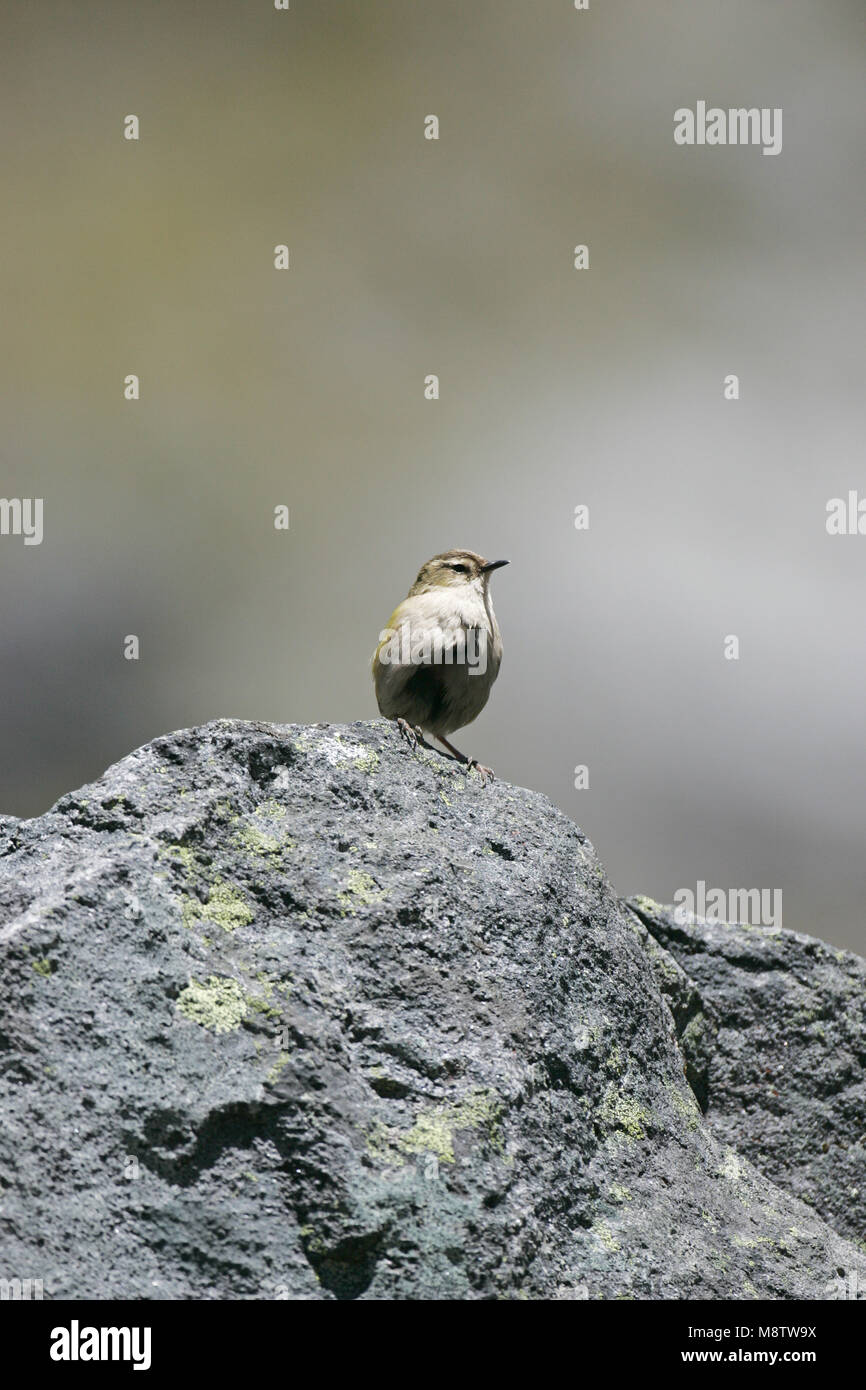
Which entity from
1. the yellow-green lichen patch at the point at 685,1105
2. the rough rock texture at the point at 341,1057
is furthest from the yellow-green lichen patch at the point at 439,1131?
the yellow-green lichen patch at the point at 685,1105

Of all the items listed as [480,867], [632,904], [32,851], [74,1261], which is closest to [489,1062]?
[480,867]

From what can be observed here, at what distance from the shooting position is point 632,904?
496 centimetres

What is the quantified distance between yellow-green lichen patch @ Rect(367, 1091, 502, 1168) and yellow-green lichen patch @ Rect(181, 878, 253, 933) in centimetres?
69

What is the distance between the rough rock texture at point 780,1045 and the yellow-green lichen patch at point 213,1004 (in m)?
1.86

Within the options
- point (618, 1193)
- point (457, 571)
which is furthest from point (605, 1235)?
point (457, 571)

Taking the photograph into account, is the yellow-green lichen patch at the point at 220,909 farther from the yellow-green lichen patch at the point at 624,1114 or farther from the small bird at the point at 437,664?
the small bird at the point at 437,664

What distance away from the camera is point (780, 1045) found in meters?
4.65

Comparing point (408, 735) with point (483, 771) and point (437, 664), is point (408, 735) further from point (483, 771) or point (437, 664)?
point (437, 664)

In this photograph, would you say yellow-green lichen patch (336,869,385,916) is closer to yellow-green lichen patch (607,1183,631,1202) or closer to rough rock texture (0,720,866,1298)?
rough rock texture (0,720,866,1298)

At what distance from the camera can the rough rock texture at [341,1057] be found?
280 centimetres

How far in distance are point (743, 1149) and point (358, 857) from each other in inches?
78.2

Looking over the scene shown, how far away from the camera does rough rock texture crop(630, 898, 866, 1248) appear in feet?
14.4

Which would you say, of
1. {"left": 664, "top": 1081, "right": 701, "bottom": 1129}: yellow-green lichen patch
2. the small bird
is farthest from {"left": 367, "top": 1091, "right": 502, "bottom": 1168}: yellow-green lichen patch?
the small bird

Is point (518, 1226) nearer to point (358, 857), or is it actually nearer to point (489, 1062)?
point (489, 1062)
